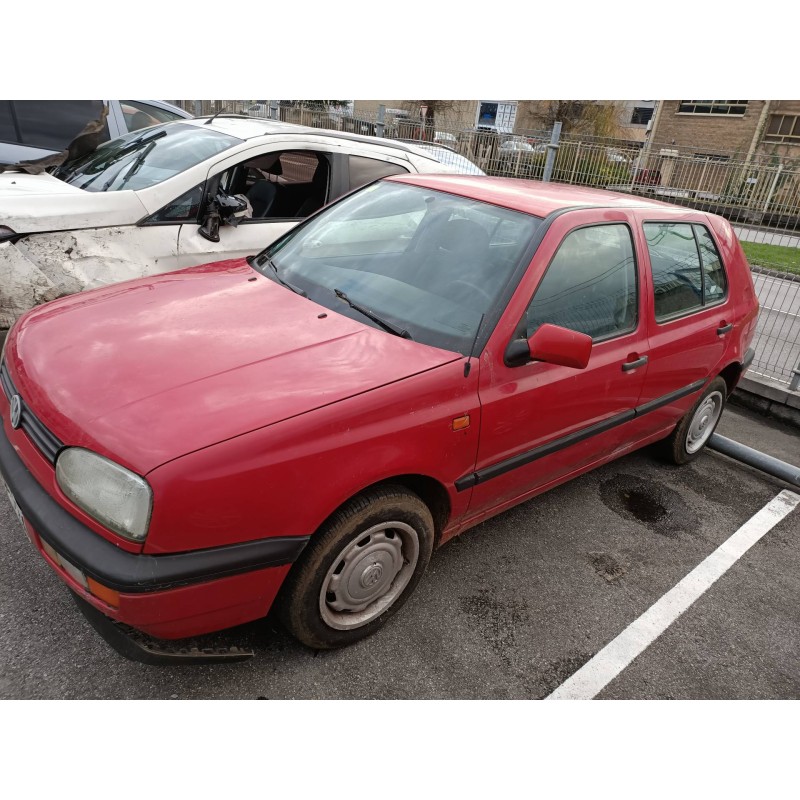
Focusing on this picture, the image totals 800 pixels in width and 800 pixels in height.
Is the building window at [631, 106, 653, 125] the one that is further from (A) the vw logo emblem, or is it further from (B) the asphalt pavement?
(A) the vw logo emblem

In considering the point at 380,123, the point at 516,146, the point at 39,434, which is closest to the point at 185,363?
the point at 39,434

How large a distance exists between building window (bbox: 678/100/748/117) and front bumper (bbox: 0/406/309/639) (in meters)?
37.2

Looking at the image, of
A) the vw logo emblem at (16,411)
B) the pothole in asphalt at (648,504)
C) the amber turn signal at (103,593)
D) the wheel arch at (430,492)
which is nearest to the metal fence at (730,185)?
the pothole in asphalt at (648,504)

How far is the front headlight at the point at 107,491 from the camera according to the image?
1.77 meters

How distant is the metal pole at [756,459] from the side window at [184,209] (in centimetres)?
399

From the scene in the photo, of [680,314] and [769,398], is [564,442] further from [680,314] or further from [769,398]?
[769,398]

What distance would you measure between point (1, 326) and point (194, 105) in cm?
1066

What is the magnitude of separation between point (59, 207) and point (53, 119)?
3.32 meters

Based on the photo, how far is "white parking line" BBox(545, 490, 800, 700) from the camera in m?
2.46

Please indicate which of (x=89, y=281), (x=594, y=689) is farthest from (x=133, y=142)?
(x=594, y=689)

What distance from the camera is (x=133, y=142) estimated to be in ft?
16.3

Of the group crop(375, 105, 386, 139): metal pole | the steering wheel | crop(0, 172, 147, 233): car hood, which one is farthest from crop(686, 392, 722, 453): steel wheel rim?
crop(375, 105, 386, 139): metal pole

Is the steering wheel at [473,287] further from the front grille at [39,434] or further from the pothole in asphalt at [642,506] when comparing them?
the pothole in asphalt at [642,506]

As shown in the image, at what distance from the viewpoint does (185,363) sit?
7.04 ft
